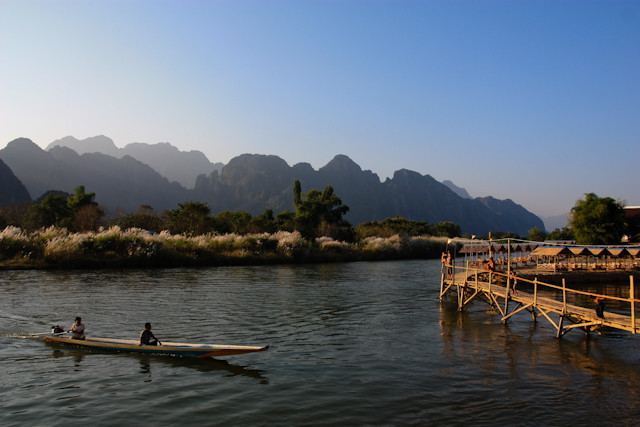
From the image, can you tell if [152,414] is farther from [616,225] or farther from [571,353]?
[616,225]

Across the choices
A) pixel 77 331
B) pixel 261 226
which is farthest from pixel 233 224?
pixel 77 331

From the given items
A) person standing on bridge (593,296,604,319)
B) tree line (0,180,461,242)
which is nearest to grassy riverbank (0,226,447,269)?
tree line (0,180,461,242)

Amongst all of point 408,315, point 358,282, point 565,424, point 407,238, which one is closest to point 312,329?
point 408,315

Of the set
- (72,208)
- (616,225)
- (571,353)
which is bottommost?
(571,353)

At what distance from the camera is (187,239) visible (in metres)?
55.4

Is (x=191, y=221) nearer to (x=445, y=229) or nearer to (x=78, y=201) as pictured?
(x=78, y=201)

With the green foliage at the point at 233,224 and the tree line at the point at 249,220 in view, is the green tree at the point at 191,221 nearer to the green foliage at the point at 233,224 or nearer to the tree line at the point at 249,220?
the tree line at the point at 249,220

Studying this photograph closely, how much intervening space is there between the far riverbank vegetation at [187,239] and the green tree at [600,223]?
1033 inches

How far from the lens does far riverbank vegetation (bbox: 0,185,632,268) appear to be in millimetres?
44906

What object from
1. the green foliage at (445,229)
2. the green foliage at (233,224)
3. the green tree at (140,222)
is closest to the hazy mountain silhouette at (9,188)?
the green tree at (140,222)

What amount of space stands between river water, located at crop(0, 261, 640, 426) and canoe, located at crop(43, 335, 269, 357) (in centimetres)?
34

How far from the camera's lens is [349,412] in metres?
11.9

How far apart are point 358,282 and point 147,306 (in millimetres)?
20036

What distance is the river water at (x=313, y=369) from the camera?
39.1ft
